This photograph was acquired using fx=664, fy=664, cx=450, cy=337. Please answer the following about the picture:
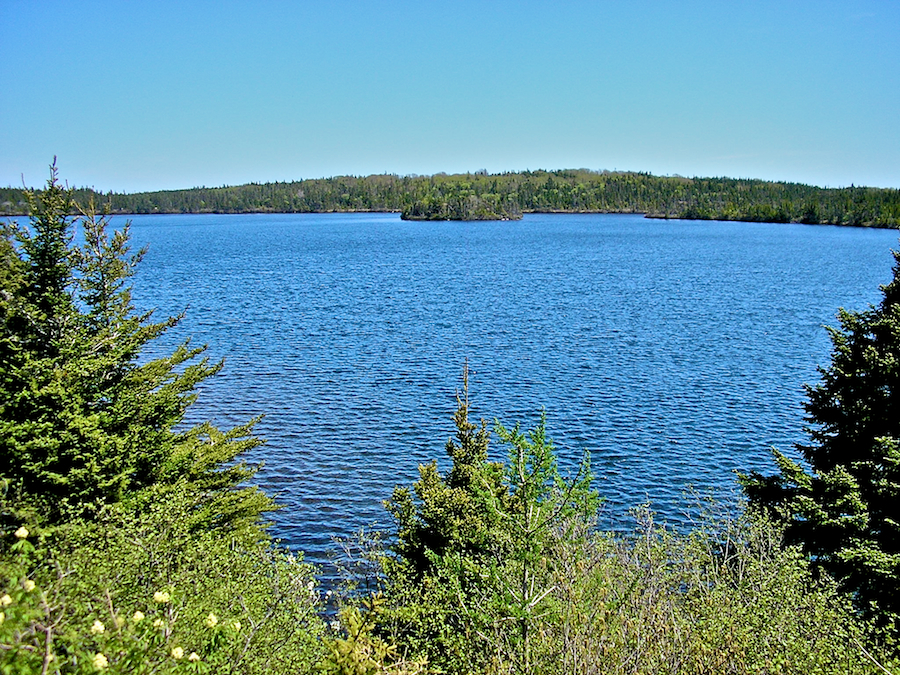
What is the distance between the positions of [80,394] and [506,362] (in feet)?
106

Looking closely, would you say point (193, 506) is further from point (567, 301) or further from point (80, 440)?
point (567, 301)

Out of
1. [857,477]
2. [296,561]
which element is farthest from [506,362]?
[296,561]

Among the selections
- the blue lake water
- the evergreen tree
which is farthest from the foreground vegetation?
the blue lake water

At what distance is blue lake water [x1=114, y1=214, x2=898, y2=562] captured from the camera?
30.4 metres

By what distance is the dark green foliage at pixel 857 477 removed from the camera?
15859 millimetres

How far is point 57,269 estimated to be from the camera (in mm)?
17688

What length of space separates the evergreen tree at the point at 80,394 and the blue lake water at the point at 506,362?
325 inches

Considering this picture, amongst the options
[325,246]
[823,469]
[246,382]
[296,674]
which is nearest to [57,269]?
[296,674]

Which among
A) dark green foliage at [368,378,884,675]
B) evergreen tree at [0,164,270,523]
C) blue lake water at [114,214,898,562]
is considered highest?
evergreen tree at [0,164,270,523]

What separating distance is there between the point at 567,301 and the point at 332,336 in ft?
91.0

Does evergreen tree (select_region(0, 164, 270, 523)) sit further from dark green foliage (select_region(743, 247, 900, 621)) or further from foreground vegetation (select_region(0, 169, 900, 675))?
dark green foliage (select_region(743, 247, 900, 621))

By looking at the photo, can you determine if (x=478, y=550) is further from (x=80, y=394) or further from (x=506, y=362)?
(x=506, y=362)

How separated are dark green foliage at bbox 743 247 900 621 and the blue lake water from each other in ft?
20.7

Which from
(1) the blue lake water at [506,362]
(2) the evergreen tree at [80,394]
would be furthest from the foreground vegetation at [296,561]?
(1) the blue lake water at [506,362]
